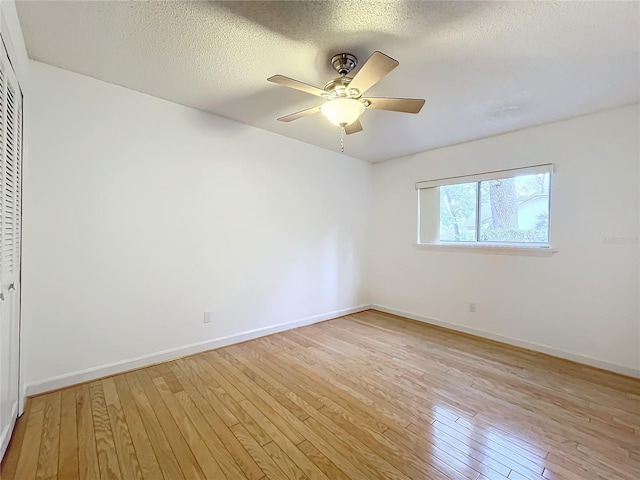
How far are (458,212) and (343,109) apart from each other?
2583 millimetres

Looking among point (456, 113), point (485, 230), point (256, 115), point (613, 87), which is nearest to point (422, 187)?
point (485, 230)

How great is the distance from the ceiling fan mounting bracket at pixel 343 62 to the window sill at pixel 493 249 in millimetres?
2590

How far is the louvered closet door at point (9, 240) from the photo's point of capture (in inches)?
57.6

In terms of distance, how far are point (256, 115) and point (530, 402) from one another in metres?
3.40

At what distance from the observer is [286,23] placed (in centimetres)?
161

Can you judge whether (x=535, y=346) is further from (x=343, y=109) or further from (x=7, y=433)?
(x=7, y=433)

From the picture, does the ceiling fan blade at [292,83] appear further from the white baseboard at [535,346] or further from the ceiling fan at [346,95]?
the white baseboard at [535,346]

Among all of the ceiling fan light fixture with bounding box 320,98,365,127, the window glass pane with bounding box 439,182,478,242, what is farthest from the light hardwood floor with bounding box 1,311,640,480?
the ceiling fan light fixture with bounding box 320,98,365,127

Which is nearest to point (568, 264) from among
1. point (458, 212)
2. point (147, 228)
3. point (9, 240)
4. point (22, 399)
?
point (458, 212)

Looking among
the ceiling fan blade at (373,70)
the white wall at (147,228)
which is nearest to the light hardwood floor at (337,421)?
the white wall at (147,228)

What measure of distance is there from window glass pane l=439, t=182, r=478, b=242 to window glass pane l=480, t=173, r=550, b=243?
0.37ft

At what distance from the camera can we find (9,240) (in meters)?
1.65

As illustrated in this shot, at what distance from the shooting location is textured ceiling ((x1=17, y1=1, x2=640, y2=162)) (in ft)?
4.99

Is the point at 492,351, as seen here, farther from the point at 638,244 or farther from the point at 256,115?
the point at 256,115
